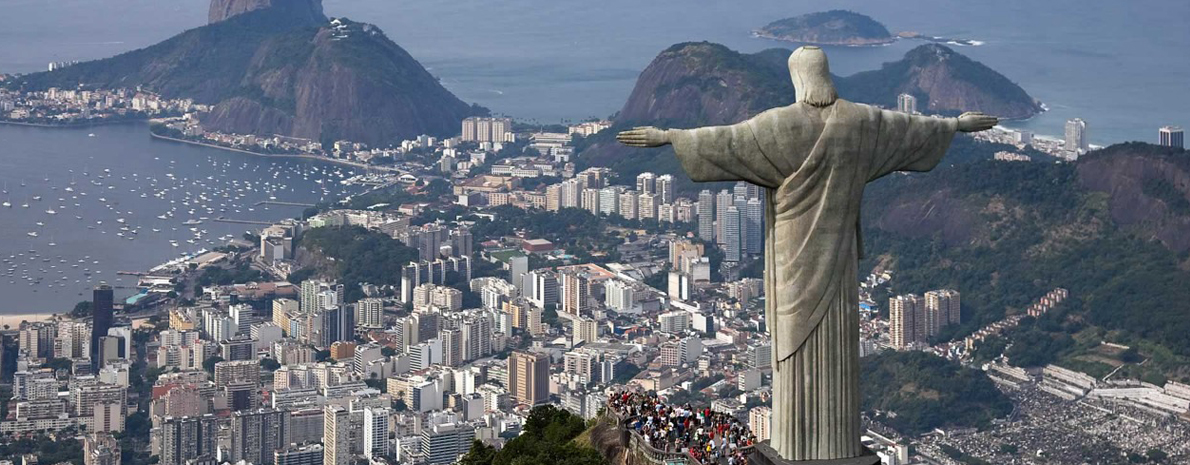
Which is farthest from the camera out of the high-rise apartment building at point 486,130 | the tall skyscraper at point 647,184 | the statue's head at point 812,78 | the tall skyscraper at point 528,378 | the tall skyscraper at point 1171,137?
the high-rise apartment building at point 486,130

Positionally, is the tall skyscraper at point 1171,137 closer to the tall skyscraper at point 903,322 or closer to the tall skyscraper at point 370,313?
the tall skyscraper at point 903,322

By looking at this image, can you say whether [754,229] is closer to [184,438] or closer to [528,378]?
[528,378]

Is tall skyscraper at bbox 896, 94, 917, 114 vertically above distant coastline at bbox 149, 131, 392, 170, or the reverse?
tall skyscraper at bbox 896, 94, 917, 114

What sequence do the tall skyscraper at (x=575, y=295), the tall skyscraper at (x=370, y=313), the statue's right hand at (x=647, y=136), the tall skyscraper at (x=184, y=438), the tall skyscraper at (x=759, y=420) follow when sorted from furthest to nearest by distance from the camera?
the tall skyscraper at (x=575, y=295), the tall skyscraper at (x=370, y=313), the tall skyscraper at (x=184, y=438), the tall skyscraper at (x=759, y=420), the statue's right hand at (x=647, y=136)

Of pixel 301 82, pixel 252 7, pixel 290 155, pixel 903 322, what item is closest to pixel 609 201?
pixel 903 322

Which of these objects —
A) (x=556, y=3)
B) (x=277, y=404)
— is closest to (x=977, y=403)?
(x=277, y=404)

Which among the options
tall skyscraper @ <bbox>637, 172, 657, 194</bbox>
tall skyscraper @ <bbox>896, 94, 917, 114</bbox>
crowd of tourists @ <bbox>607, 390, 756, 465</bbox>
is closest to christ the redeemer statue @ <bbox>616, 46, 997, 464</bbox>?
crowd of tourists @ <bbox>607, 390, 756, 465</bbox>

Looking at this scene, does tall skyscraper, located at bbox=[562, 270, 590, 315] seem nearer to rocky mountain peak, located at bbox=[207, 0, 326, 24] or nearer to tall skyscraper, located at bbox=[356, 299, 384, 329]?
tall skyscraper, located at bbox=[356, 299, 384, 329]

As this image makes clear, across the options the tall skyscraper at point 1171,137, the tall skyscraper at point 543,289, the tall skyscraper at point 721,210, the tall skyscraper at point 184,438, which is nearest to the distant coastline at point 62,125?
the tall skyscraper at point 721,210
